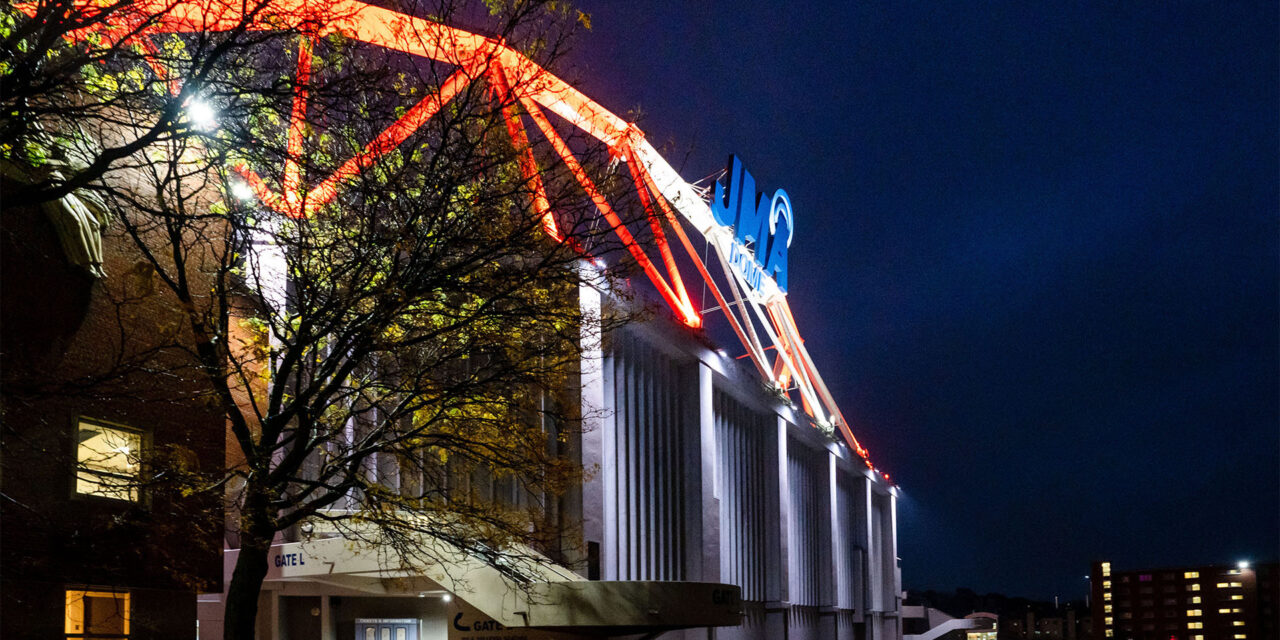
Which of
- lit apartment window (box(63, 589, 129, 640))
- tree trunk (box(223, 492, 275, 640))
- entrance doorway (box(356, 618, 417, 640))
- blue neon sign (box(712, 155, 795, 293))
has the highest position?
blue neon sign (box(712, 155, 795, 293))

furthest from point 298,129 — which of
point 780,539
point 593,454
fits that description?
point 780,539

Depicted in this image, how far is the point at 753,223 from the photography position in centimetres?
4400

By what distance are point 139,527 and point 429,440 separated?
4.63m

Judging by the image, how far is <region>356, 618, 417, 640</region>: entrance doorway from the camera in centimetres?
2633

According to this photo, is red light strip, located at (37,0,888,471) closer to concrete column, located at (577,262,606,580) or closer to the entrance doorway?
concrete column, located at (577,262,606,580)

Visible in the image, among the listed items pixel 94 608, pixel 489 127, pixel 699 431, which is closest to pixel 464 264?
pixel 489 127

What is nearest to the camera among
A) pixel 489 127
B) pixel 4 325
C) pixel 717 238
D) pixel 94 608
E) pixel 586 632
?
pixel 489 127

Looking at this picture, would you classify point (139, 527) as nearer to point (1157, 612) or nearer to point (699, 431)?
point (699, 431)

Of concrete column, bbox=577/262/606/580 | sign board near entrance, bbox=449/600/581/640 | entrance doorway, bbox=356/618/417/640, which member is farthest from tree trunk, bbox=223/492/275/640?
concrete column, bbox=577/262/606/580

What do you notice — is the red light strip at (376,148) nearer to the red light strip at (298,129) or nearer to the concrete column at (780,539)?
the red light strip at (298,129)

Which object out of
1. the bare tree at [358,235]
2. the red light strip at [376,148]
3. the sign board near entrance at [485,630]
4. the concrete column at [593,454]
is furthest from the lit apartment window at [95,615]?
the concrete column at [593,454]

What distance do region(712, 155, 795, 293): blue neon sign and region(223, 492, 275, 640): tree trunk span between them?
28.5 meters

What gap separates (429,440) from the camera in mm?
15414

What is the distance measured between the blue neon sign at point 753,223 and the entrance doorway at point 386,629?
1840 cm
